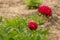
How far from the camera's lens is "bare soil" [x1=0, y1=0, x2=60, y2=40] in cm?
446

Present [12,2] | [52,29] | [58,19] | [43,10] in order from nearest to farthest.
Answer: [43,10]
[52,29]
[58,19]
[12,2]

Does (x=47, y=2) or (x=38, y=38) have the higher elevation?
(x=38, y=38)

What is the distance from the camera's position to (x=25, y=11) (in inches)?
209

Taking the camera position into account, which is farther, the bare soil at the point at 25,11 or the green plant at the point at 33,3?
the green plant at the point at 33,3

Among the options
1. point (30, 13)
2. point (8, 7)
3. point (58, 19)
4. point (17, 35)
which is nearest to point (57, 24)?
point (58, 19)

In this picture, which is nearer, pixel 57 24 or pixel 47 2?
pixel 57 24

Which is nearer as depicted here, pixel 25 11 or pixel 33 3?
pixel 25 11

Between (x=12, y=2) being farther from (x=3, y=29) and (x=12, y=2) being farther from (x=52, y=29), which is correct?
(x=3, y=29)

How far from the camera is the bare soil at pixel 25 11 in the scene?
4.46 metres

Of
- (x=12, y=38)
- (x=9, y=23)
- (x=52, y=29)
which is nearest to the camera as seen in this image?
(x=12, y=38)

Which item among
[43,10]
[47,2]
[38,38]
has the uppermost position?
[43,10]

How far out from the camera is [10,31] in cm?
300

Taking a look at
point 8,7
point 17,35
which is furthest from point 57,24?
point 17,35

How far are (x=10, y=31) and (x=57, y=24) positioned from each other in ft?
5.88
